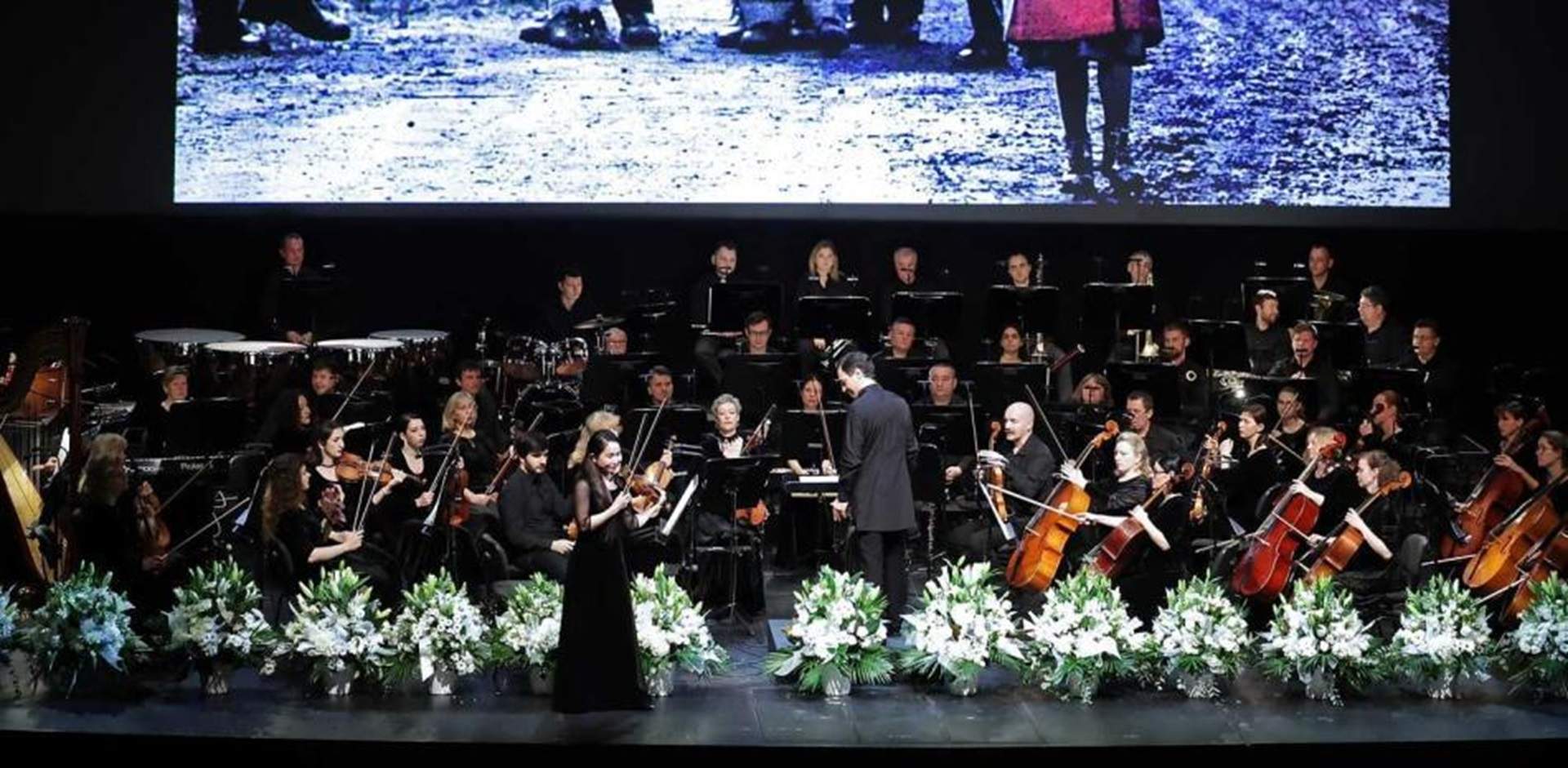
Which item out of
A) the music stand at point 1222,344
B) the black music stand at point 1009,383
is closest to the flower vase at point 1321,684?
the black music stand at point 1009,383

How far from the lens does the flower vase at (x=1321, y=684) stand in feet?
27.2

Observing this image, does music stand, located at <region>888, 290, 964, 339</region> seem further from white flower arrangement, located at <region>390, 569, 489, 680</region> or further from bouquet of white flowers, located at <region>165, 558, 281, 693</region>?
bouquet of white flowers, located at <region>165, 558, 281, 693</region>

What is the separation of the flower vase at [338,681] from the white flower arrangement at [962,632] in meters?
2.22

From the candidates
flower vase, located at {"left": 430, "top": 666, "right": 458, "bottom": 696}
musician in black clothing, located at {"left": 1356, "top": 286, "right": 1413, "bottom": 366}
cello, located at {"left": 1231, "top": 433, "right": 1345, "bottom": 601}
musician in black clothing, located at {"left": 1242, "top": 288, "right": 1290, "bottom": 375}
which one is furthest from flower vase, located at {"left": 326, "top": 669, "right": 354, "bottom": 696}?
musician in black clothing, located at {"left": 1356, "top": 286, "right": 1413, "bottom": 366}

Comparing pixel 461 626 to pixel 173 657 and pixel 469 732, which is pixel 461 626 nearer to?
pixel 469 732

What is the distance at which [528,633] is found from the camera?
814 cm

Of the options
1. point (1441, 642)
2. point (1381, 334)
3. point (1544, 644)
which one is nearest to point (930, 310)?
point (1381, 334)

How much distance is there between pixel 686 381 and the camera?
11.8 meters

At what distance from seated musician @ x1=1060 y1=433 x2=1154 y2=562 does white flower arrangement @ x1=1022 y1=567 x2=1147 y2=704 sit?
1.15 metres

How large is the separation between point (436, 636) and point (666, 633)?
2.97 feet

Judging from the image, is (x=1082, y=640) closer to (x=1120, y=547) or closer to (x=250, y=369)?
(x=1120, y=547)

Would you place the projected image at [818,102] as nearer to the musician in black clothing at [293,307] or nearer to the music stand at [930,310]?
the musician in black clothing at [293,307]

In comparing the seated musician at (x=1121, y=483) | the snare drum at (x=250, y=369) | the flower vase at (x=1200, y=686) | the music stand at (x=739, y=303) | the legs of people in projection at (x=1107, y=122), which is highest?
the legs of people in projection at (x=1107, y=122)

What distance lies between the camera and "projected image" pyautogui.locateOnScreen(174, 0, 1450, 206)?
41.0 feet
